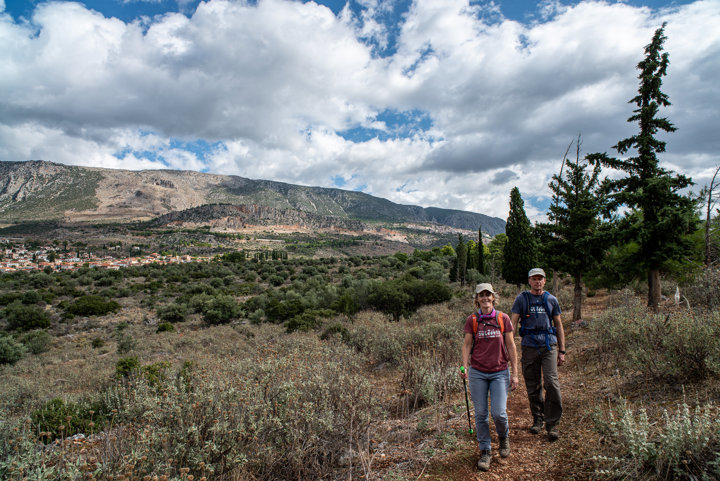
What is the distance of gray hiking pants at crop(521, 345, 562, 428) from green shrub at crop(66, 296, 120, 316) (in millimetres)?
27848

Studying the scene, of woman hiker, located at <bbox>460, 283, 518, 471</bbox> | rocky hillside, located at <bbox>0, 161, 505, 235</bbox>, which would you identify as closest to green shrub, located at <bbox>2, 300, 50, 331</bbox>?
woman hiker, located at <bbox>460, 283, 518, 471</bbox>

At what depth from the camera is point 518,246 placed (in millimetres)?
22594

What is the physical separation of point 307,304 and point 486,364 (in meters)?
19.0

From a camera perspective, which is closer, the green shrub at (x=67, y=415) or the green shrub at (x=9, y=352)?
the green shrub at (x=67, y=415)

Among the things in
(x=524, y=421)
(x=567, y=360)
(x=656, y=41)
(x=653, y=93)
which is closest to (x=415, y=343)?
(x=567, y=360)

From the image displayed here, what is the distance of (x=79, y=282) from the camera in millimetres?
32781

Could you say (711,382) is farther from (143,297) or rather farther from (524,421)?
(143,297)

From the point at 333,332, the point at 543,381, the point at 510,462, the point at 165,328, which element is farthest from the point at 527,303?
the point at 165,328

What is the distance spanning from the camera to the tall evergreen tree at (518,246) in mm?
21672

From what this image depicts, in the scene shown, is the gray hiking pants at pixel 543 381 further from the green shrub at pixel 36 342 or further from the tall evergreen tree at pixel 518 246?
the green shrub at pixel 36 342

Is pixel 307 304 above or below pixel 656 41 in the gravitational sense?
below

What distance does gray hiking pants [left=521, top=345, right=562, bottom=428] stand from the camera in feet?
13.0

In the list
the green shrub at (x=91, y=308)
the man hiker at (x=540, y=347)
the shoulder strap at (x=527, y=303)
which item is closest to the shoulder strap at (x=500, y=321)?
the man hiker at (x=540, y=347)

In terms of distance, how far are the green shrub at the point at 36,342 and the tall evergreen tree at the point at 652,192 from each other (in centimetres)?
2531
